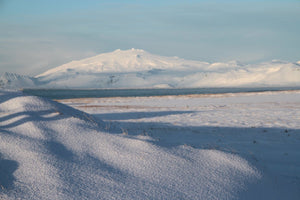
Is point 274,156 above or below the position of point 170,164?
below

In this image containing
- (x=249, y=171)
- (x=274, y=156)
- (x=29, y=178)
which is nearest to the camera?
(x=29, y=178)

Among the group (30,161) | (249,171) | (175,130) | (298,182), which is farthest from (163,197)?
(175,130)

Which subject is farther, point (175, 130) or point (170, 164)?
point (175, 130)

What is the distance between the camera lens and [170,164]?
3162mm

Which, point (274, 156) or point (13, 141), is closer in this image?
point (13, 141)

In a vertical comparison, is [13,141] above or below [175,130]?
above

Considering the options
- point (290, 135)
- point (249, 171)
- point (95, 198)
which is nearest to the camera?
point (95, 198)

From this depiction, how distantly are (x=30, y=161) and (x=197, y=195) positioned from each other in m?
1.73

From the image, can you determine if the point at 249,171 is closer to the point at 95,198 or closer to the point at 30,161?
the point at 95,198

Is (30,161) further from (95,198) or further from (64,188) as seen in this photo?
(95,198)

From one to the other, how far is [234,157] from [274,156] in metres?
1.85

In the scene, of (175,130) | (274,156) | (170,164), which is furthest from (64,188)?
(175,130)

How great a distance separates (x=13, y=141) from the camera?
3.50 m

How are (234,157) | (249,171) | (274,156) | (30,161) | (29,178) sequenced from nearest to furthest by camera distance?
(29,178) → (30,161) → (249,171) → (234,157) → (274,156)
